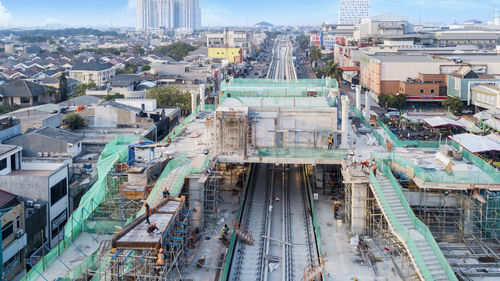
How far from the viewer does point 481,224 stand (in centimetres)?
1066

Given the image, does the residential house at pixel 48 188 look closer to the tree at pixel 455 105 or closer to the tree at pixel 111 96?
the tree at pixel 111 96

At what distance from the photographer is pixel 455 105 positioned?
27906 millimetres

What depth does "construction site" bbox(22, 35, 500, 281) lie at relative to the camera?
30.1 ft

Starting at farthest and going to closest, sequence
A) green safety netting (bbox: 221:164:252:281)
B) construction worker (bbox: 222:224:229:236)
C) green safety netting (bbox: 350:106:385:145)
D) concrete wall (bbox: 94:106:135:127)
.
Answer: concrete wall (bbox: 94:106:135:127)
green safety netting (bbox: 350:106:385:145)
construction worker (bbox: 222:224:229:236)
green safety netting (bbox: 221:164:252:281)

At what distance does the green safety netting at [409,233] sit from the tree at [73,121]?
12.9 m

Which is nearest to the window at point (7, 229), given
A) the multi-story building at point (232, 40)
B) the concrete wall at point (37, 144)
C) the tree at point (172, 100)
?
the concrete wall at point (37, 144)

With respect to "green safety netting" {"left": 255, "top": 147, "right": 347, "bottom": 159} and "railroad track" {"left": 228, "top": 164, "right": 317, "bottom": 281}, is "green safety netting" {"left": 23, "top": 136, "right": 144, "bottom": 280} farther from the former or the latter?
"green safety netting" {"left": 255, "top": 147, "right": 347, "bottom": 159}

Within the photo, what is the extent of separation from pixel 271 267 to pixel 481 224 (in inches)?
173

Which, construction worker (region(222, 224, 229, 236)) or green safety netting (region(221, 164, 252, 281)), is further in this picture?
construction worker (region(222, 224, 229, 236))

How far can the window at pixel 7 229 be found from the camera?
9.86 metres

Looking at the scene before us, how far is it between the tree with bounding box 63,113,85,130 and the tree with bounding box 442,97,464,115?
1919 centimetres

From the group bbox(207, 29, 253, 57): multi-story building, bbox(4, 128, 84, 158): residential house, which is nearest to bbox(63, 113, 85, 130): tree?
bbox(4, 128, 84, 158): residential house

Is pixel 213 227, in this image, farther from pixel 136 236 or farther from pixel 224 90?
pixel 224 90

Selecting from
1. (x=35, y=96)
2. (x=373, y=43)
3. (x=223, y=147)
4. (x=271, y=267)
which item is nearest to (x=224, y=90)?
(x=223, y=147)
